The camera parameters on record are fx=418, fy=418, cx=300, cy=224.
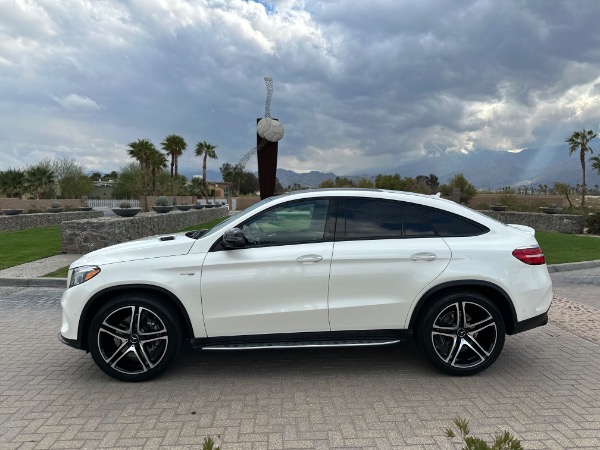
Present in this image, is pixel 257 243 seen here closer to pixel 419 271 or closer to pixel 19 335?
pixel 419 271

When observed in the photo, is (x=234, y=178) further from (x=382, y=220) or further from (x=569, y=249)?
(x=382, y=220)

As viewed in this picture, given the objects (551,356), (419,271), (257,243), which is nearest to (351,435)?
(419,271)

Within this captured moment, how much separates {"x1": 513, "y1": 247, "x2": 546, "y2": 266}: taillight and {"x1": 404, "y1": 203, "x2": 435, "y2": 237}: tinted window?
0.80 m

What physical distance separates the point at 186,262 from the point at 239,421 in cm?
139

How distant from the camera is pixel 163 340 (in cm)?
378

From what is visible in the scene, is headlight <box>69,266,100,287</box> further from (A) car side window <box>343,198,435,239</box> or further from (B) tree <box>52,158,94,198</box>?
(B) tree <box>52,158,94,198</box>

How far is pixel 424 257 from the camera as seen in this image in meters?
3.81

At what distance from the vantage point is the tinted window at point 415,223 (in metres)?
3.96

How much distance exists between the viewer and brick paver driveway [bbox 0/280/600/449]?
2.96 m

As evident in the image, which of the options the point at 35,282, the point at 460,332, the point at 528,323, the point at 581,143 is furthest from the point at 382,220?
the point at 581,143

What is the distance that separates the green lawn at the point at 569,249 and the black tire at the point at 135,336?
30.9 ft

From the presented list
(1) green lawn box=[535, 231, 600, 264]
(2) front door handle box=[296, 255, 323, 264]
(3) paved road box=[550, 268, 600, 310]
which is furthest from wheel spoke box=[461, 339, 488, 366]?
(1) green lawn box=[535, 231, 600, 264]

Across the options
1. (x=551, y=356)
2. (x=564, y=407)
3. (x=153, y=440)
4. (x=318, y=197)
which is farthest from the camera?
(x=551, y=356)

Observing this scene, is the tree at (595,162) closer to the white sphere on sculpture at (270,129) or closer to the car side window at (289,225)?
the white sphere on sculpture at (270,129)
